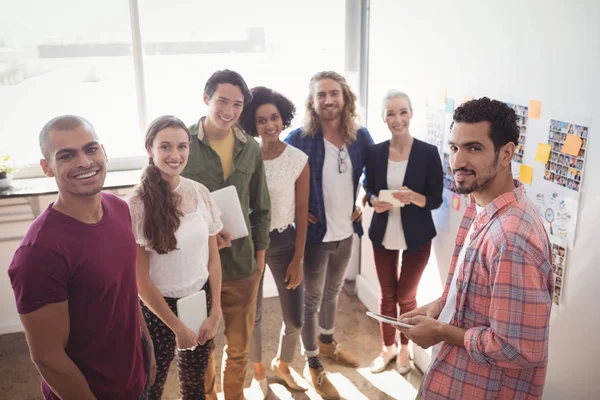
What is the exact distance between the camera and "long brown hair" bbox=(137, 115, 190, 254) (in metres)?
1.79

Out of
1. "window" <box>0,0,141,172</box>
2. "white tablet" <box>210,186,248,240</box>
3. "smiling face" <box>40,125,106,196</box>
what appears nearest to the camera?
"smiling face" <box>40,125,106,196</box>

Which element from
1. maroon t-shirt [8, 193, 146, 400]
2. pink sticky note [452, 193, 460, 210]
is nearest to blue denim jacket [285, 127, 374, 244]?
pink sticky note [452, 193, 460, 210]

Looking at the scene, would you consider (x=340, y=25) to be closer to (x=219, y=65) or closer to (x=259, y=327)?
(x=219, y=65)

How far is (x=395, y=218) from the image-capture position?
8.76ft

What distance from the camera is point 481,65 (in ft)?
7.57

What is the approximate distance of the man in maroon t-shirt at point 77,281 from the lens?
1300 mm

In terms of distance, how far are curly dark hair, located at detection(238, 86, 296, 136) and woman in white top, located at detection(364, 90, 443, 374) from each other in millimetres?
487

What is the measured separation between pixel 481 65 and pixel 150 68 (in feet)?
6.77

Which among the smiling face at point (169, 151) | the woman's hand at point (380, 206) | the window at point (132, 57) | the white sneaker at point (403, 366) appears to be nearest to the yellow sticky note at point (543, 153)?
the woman's hand at point (380, 206)

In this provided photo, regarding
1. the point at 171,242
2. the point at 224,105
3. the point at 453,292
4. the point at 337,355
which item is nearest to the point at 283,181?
the point at 224,105

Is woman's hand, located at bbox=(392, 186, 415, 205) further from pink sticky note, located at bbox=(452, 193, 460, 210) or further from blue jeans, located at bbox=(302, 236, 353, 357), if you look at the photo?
blue jeans, located at bbox=(302, 236, 353, 357)

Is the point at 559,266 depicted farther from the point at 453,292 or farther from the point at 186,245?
the point at 186,245

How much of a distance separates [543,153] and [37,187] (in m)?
2.69

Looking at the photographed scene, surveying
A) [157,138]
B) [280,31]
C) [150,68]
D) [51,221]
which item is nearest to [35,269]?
[51,221]
